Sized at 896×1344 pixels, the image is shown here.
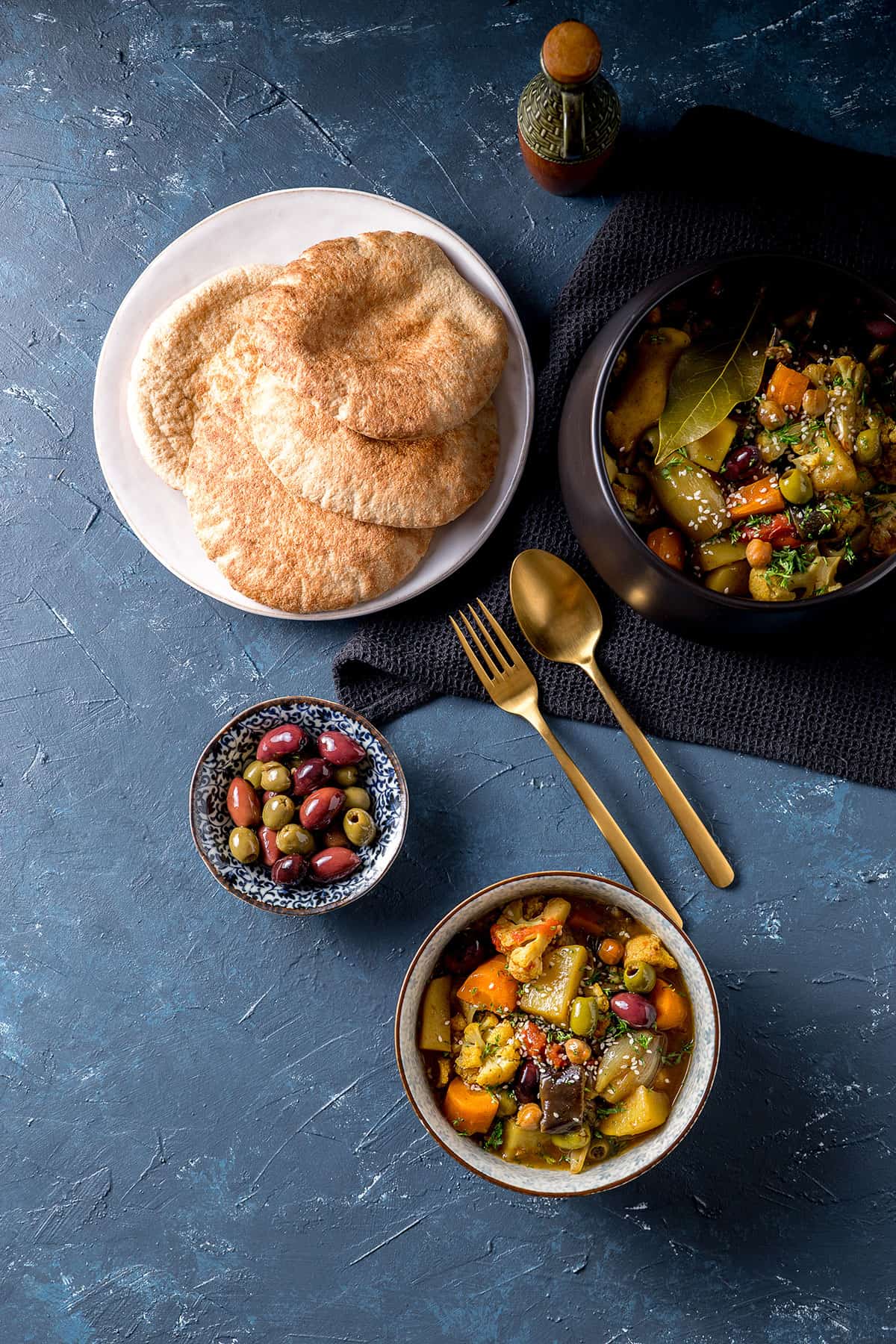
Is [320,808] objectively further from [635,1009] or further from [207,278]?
[207,278]

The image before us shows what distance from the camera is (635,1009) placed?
208 cm

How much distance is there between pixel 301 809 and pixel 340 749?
0.53 ft

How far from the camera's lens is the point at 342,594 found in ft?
7.41

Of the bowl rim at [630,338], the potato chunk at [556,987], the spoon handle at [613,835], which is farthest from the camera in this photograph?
the spoon handle at [613,835]

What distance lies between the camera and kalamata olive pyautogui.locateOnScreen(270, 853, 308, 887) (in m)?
2.25

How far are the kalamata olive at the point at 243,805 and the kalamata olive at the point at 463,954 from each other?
0.53m

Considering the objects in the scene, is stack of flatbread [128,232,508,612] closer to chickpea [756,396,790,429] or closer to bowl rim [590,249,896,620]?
bowl rim [590,249,896,620]

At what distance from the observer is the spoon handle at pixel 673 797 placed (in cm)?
233

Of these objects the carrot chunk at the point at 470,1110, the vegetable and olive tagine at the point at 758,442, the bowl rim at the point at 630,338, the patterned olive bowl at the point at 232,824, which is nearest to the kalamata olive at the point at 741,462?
the vegetable and olive tagine at the point at 758,442

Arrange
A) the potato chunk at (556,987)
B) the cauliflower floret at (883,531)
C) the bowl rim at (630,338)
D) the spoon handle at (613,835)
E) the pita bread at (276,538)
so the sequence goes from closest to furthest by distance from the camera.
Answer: the bowl rim at (630,338) < the cauliflower floret at (883,531) < the potato chunk at (556,987) < the pita bread at (276,538) < the spoon handle at (613,835)

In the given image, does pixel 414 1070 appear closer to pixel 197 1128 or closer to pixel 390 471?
pixel 197 1128

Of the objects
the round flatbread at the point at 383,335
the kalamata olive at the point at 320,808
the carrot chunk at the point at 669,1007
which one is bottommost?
the carrot chunk at the point at 669,1007

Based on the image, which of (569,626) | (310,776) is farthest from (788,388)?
(310,776)

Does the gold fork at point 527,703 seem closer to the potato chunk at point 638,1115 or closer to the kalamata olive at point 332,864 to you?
the potato chunk at point 638,1115
